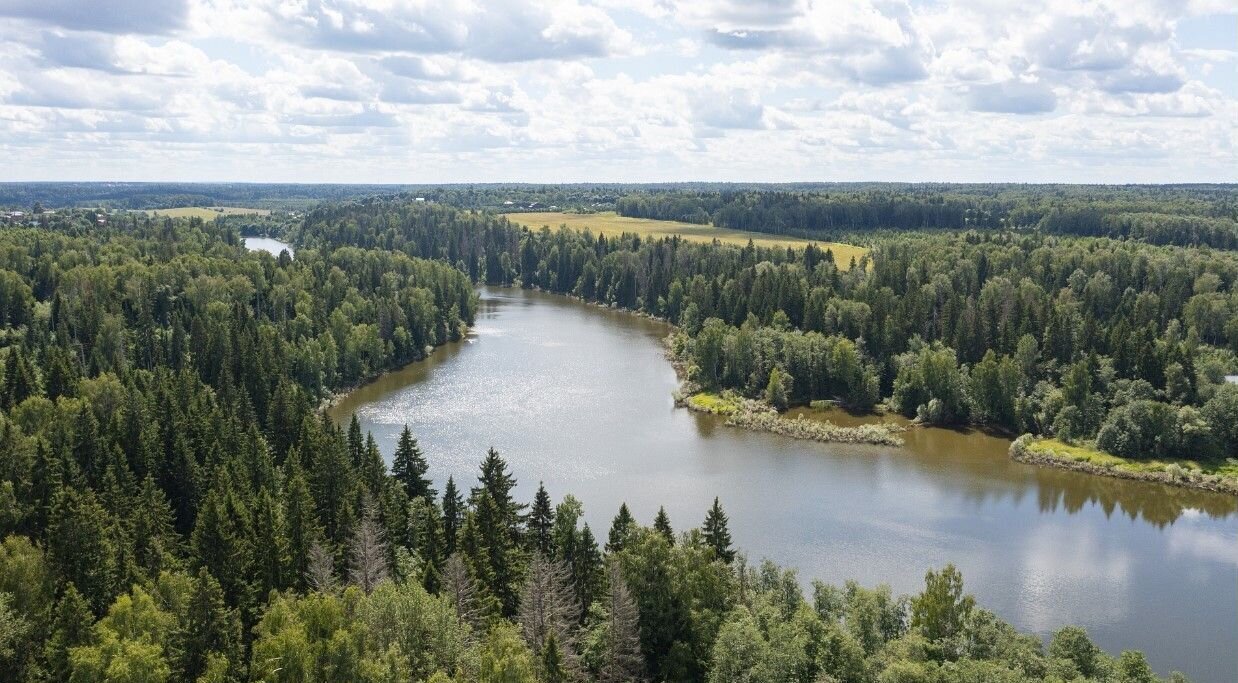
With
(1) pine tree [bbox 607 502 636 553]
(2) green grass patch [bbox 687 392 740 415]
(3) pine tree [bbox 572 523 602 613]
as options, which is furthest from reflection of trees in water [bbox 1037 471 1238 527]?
(3) pine tree [bbox 572 523 602 613]

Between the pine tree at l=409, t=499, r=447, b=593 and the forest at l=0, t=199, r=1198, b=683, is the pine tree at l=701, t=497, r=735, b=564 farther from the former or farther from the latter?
the pine tree at l=409, t=499, r=447, b=593

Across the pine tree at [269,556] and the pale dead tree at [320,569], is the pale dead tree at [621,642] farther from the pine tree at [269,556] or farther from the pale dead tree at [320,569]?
the pine tree at [269,556]

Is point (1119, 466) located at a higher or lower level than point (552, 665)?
lower

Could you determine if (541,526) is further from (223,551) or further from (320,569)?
(223,551)

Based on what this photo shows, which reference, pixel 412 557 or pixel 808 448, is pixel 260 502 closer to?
pixel 412 557

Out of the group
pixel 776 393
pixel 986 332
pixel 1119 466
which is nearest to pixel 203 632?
pixel 776 393

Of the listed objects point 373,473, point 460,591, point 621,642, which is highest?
point 373,473

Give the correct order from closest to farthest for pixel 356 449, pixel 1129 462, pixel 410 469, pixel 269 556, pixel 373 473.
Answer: pixel 269 556 < pixel 373 473 < pixel 410 469 < pixel 356 449 < pixel 1129 462
